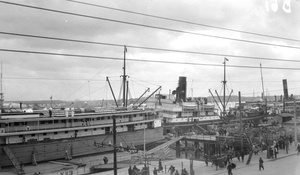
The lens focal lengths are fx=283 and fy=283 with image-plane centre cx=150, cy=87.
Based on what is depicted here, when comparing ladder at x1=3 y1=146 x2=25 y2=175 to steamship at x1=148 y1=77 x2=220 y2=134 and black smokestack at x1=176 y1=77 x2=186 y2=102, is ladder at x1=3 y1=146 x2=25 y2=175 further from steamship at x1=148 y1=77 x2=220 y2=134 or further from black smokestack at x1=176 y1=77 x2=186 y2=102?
black smokestack at x1=176 y1=77 x2=186 y2=102

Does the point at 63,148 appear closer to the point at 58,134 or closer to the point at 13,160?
the point at 58,134

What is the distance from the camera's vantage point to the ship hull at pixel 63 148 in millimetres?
25766

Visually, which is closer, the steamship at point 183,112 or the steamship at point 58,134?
the steamship at point 58,134

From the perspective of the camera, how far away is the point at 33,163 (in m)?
26.2

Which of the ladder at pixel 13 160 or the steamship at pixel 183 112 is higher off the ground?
the steamship at pixel 183 112

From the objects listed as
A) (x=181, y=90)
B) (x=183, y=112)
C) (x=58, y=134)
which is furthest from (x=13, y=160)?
(x=181, y=90)

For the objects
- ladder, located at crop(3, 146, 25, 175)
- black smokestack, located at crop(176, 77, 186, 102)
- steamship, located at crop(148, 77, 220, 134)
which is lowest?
ladder, located at crop(3, 146, 25, 175)

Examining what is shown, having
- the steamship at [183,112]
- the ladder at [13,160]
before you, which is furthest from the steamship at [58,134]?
the steamship at [183,112]

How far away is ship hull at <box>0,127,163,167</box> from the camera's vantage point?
84.5ft

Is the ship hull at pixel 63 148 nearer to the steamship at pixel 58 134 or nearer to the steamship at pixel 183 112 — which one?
the steamship at pixel 58 134

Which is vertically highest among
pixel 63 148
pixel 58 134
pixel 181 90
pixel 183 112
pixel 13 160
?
pixel 181 90

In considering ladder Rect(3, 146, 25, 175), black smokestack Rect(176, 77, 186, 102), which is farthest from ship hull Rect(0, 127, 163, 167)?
black smokestack Rect(176, 77, 186, 102)

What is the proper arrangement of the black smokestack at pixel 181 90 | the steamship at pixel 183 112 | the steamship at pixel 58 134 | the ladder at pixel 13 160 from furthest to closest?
the black smokestack at pixel 181 90
the steamship at pixel 183 112
the steamship at pixel 58 134
the ladder at pixel 13 160

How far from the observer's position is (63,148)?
2862 centimetres
